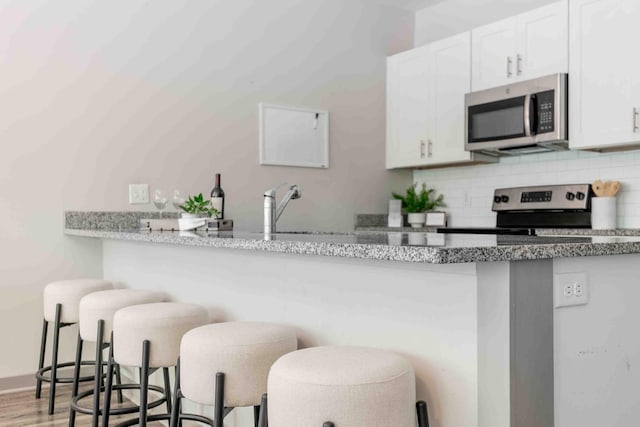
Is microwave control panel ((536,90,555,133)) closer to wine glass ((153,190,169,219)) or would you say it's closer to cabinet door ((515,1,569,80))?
cabinet door ((515,1,569,80))

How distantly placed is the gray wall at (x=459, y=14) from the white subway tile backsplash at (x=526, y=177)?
3.43 feet

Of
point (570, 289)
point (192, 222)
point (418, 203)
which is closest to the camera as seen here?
point (570, 289)

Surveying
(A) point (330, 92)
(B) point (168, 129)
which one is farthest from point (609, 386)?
(A) point (330, 92)

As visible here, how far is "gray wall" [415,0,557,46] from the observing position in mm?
4453

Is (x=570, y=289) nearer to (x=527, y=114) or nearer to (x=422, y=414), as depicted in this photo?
(x=422, y=414)

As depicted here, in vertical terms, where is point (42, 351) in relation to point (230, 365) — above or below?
below

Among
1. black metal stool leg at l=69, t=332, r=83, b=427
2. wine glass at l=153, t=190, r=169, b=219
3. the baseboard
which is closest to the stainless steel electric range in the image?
wine glass at l=153, t=190, r=169, b=219

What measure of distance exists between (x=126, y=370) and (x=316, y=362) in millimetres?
2514

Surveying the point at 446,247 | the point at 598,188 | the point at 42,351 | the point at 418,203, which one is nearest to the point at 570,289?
the point at 446,247

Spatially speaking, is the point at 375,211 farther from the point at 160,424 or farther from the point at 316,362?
the point at 316,362

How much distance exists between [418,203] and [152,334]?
10.2 ft

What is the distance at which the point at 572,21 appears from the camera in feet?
12.1

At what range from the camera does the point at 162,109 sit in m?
3.99

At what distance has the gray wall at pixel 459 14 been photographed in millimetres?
4453
